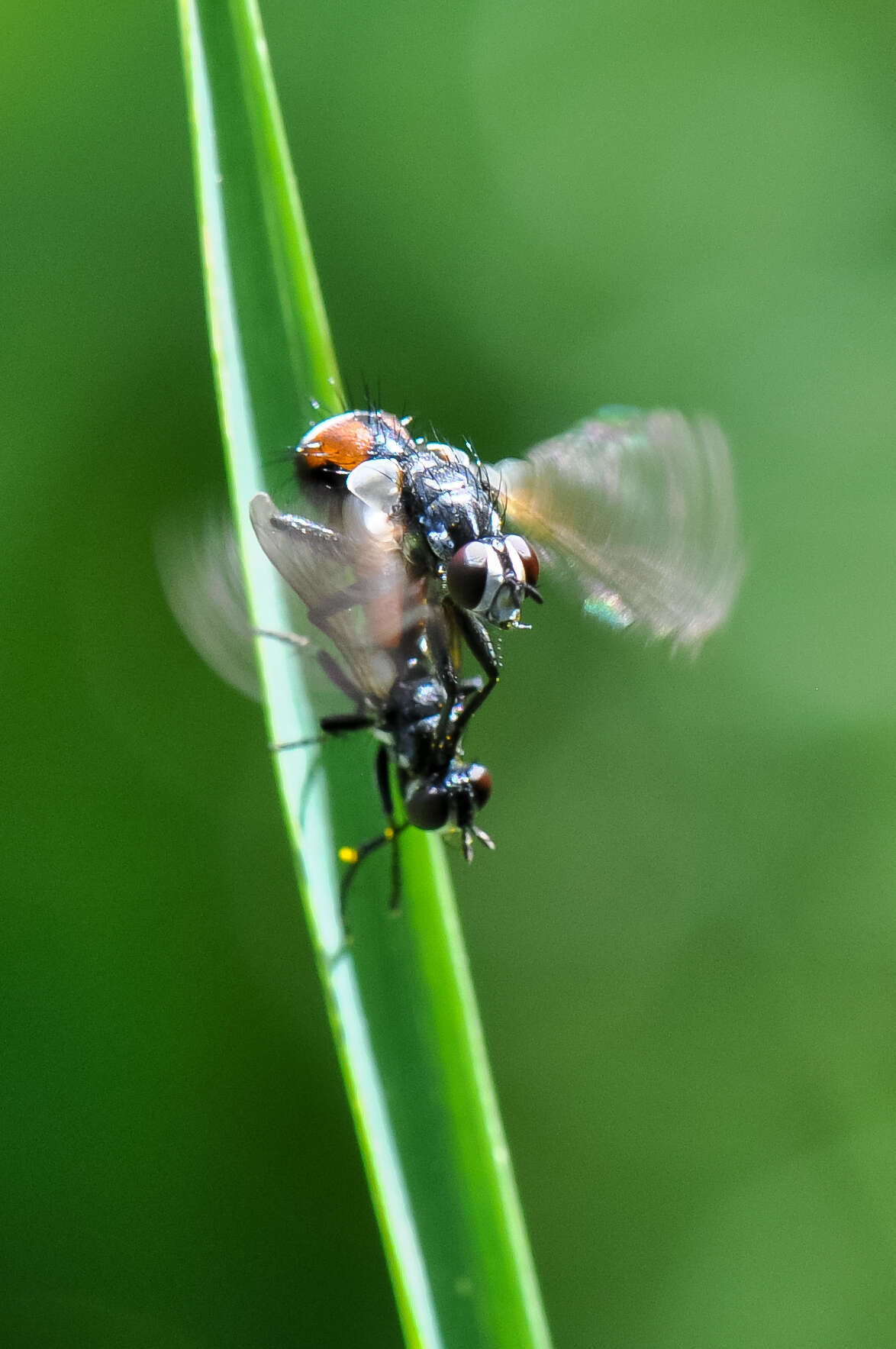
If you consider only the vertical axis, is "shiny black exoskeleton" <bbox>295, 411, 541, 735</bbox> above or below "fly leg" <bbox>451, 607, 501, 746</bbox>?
above

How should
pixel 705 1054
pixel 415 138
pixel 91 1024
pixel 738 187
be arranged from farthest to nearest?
1. pixel 738 187
2. pixel 415 138
3. pixel 705 1054
4. pixel 91 1024

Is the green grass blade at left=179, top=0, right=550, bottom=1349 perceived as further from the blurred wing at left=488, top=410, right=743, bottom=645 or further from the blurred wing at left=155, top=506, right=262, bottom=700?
the blurred wing at left=488, top=410, right=743, bottom=645

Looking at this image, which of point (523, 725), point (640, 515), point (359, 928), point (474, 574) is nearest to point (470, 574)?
point (474, 574)

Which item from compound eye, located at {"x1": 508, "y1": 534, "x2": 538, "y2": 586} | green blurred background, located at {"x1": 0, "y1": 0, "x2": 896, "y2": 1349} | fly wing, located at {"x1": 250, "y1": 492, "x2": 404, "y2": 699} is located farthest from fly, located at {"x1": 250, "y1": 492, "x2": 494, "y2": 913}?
green blurred background, located at {"x1": 0, "y1": 0, "x2": 896, "y2": 1349}

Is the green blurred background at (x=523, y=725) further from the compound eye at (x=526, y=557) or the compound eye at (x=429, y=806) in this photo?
the compound eye at (x=526, y=557)

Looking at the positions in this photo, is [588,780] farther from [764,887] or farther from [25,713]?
[25,713]

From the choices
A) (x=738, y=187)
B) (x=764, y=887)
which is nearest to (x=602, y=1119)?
(x=764, y=887)
